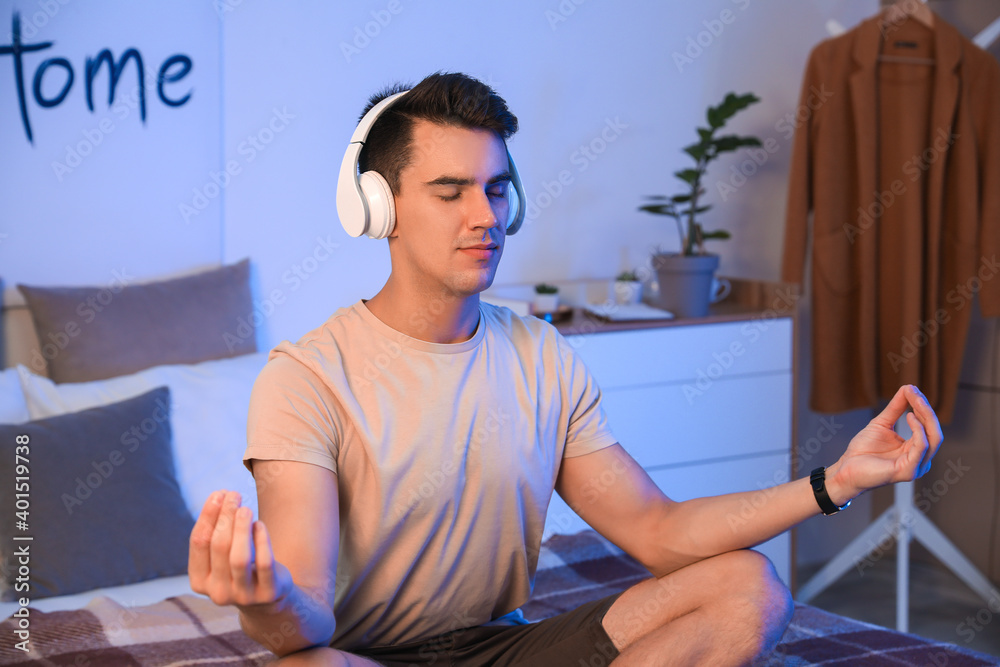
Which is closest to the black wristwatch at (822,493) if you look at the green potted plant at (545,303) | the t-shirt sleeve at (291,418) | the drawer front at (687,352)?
the t-shirt sleeve at (291,418)

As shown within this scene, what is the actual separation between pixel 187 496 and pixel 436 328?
913 mm

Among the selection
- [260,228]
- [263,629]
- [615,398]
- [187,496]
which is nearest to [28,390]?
[187,496]

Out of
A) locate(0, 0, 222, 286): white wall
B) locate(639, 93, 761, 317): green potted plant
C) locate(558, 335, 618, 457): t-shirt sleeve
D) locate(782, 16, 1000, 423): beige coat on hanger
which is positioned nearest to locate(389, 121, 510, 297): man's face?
locate(558, 335, 618, 457): t-shirt sleeve

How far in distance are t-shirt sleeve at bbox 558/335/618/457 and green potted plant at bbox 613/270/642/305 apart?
1225 mm

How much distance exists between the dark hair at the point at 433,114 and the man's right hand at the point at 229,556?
655 mm

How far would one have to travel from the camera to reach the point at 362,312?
4.50 ft

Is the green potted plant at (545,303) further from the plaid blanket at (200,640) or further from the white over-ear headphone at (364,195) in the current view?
the white over-ear headphone at (364,195)

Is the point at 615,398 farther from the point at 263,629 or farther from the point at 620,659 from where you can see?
the point at 263,629

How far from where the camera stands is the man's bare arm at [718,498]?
44.9 inches

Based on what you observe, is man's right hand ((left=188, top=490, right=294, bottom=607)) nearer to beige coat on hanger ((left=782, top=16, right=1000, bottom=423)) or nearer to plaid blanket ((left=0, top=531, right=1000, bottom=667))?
plaid blanket ((left=0, top=531, right=1000, bottom=667))

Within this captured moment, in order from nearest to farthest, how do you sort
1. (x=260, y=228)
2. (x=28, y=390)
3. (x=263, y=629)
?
(x=263, y=629)
(x=28, y=390)
(x=260, y=228)

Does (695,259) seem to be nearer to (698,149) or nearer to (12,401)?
(698,149)

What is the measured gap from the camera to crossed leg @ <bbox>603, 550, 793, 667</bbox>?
1146 millimetres

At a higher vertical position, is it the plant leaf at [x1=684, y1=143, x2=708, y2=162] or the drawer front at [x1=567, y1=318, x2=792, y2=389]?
the plant leaf at [x1=684, y1=143, x2=708, y2=162]
